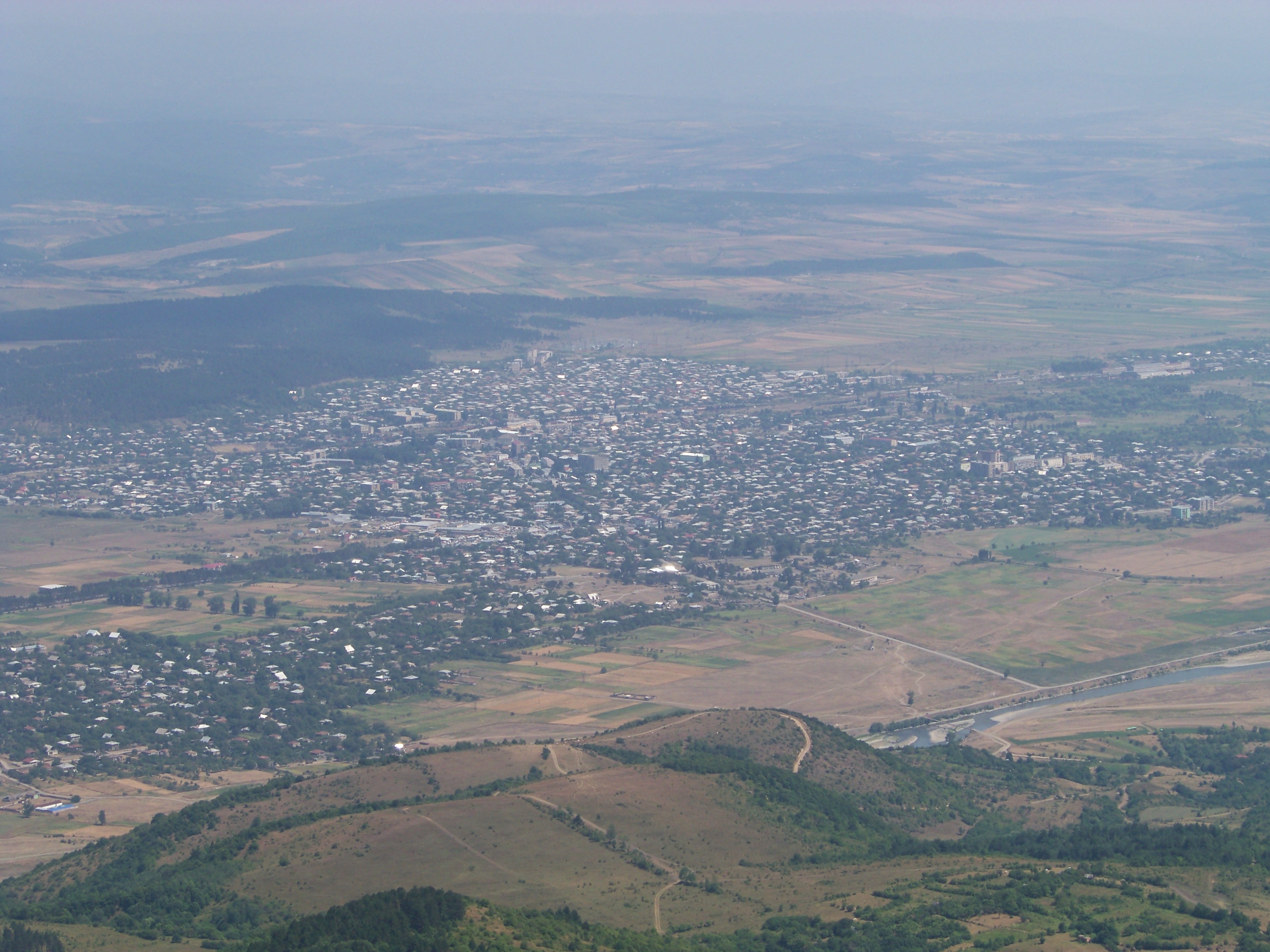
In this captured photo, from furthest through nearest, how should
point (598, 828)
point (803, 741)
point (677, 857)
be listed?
point (803, 741) → point (598, 828) → point (677, 857)

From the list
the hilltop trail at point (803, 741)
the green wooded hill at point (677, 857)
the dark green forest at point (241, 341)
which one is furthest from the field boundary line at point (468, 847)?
the dark green forest at point (241, 341)

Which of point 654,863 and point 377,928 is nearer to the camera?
point 377,928

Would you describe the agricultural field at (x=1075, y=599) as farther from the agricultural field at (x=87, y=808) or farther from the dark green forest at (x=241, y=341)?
the dark green forest at (x=241, y=341)

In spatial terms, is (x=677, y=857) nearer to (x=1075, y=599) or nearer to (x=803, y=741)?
(x=803, y=741)

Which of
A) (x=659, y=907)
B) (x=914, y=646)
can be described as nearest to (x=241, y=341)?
(x=914, y=646)

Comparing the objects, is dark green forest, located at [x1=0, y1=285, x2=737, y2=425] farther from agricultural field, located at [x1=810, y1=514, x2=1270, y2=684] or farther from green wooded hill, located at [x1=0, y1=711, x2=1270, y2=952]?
green wooded hill, located at [x1=0, y1=711, x2=1270, y2=952]

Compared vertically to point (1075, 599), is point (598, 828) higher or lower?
higher

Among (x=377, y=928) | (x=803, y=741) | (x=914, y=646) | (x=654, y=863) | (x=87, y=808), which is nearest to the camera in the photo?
(x=377, y=928)

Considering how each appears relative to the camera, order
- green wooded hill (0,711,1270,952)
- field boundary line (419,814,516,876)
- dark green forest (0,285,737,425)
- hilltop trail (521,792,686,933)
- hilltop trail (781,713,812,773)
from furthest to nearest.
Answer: dark green forest (0,285,737,425) → hilltop trail (781,713,812,773) → field boundary line (419,814,516,876) → hilltop trail (521,792,686,933) → green wooded hill (0,711,1270,952)

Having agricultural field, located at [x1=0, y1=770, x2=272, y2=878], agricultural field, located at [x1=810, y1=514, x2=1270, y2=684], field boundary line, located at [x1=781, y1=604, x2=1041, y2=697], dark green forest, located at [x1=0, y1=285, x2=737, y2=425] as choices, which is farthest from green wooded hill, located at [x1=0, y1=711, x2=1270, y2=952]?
dark green forest, located at [x1=0, y1=285, x2=737, y2=425]
